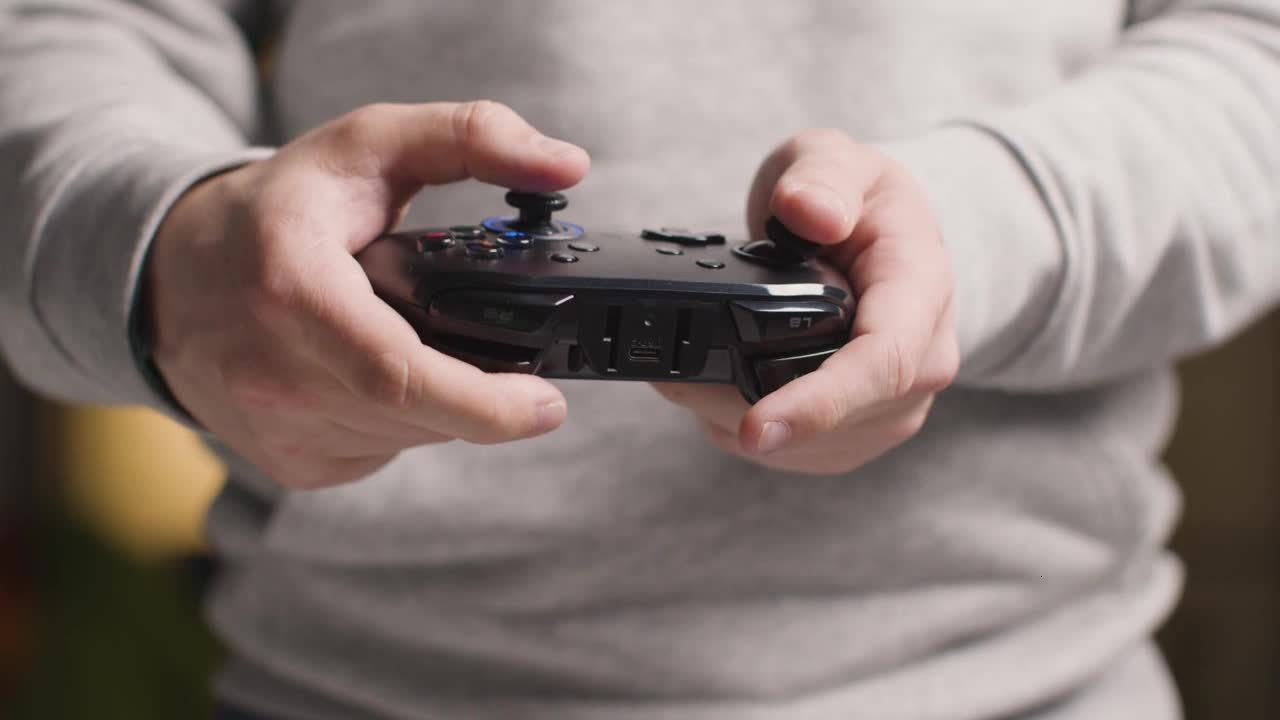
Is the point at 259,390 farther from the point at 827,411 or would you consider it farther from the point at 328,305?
the point at 827,411

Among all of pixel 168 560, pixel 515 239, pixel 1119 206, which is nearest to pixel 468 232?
pixel 515 239

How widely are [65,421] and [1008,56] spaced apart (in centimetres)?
88

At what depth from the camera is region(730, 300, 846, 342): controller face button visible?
33cm

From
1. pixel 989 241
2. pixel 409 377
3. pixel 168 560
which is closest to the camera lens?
pixel 409 377

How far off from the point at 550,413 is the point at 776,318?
7cm

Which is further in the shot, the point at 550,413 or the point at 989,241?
the point at 989,241

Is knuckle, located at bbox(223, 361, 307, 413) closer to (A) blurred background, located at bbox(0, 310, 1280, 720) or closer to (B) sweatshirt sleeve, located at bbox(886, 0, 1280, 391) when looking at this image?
(B) sweatshirt sleeve, located at bbox(886, 0, 1280, 391)

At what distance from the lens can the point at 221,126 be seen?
0.54 metres

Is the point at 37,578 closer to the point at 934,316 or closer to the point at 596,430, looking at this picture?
the point at 596,430

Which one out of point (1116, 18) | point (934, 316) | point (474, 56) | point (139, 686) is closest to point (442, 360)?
point (934, 316)

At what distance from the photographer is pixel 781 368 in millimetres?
332

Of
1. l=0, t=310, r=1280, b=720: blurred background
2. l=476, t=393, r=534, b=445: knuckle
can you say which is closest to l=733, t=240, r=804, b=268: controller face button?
l=476, t=393, r=534, b=445: knuckle

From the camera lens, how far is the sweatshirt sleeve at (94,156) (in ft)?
1.30

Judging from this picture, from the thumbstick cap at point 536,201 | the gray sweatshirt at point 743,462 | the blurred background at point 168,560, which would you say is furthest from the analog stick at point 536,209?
the blurred background at point 168,560
